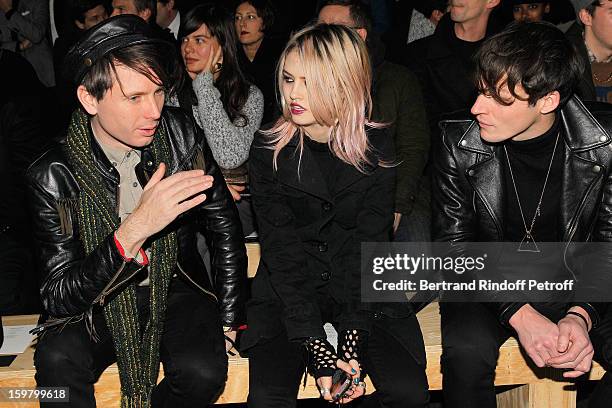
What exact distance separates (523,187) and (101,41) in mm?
1681

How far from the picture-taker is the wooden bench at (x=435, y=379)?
3.20 m

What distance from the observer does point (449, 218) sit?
10.9ft

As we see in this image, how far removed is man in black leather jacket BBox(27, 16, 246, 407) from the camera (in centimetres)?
292

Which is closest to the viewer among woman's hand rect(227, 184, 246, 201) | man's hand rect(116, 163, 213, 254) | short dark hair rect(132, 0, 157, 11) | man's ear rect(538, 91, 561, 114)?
man's hand rect(116, 163, 213, 254)

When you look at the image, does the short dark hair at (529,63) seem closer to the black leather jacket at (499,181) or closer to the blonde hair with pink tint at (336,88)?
the black leather jacket at (499,181)

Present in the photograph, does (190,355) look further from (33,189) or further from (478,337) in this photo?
(478,337)

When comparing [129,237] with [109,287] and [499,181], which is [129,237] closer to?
[109,287]

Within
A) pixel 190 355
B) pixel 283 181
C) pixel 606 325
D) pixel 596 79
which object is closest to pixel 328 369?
pixel 190 355

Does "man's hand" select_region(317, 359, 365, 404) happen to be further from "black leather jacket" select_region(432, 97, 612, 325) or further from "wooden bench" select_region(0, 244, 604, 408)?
"black leather jacket" select_region(432, 97, 612, 325)

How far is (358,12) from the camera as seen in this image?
4.52 m

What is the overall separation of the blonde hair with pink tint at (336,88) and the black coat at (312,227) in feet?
0.17

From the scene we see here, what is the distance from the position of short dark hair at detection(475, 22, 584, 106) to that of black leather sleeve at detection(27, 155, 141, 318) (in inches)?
57.3

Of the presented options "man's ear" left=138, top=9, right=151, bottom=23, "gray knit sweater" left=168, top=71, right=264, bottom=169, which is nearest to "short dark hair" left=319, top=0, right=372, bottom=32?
"gray knit sweater" left=168, top=71, right=264, bottom=169

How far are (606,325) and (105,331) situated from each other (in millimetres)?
1887
